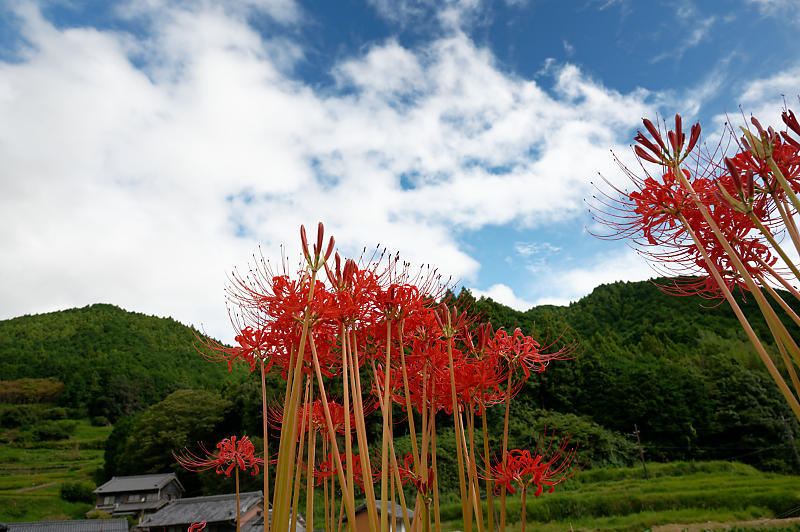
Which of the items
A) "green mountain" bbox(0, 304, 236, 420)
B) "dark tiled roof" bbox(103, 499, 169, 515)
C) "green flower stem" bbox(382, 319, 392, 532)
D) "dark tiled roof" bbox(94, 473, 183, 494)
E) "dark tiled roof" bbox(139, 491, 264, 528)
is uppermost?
"green mountain" bbox(0, 304, 236, 420)

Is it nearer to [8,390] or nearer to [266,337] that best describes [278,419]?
[266,337]

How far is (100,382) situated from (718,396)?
219ft

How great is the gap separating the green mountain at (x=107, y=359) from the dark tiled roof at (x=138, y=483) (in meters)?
16.8

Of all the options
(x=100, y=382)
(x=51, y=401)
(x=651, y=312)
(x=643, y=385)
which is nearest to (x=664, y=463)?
(x=643, y=385)

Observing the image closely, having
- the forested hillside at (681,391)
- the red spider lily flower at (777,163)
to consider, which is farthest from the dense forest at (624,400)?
the red spider lily flower at (777,163)

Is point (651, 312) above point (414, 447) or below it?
above

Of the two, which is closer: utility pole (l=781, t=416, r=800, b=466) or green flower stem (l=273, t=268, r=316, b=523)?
green flower stem (l=273, t=268, r=316, b=523)

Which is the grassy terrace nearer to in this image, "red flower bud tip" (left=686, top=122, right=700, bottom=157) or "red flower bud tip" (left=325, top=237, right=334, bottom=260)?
"red flower bud tip" (left=686, top=122, right=700, bottom=157)

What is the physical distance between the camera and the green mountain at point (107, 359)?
5688cm

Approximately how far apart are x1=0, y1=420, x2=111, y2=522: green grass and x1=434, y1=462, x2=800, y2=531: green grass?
1246 inches

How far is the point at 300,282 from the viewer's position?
2.19m

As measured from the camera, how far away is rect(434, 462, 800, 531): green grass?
1969 cm

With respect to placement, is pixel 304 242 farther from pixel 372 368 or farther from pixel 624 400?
pixel 624 400

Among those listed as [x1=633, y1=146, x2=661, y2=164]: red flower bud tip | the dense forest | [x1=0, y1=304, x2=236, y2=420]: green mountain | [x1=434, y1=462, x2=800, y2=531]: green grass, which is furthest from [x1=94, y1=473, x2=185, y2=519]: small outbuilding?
[x1=633, y1=146, x2=661, y2=164]: red flower bud tip
